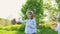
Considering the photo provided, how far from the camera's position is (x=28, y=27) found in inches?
267

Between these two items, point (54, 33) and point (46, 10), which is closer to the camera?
point (54, 33)

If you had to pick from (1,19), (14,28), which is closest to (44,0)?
(14,28)

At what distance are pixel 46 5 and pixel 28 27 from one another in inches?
413

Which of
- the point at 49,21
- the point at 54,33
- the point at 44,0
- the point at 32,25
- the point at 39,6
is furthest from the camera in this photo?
the point at 49,21

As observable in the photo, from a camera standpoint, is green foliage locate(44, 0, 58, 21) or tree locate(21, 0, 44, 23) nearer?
tree locate(21, 0, 44, 23)

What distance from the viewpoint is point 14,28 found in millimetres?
15391

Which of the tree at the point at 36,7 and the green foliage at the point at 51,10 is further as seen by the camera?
the green foliage at the point at 51,10

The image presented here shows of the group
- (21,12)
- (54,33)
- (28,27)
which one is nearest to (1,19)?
(21,12)

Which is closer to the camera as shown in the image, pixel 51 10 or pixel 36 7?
pixel 36 7

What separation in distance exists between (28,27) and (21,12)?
901cm

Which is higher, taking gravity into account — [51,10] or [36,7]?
[36,7]

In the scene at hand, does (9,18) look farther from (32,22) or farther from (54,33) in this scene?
(32,22)

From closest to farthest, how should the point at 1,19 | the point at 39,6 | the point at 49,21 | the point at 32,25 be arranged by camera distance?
1. the point at 32,25
2. the point at 39,6
3. the point at 49,21
4. the point at 1,19

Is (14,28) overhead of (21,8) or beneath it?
beneath
